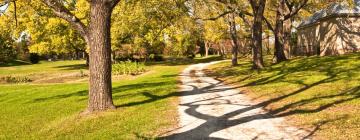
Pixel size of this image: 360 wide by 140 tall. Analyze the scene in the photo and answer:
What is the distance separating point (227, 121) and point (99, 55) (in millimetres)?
4844

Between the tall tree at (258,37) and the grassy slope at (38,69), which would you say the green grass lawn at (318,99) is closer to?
the tall tree at (258,37)

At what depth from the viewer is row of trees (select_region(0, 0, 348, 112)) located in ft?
44.6

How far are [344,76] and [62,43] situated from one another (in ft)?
151

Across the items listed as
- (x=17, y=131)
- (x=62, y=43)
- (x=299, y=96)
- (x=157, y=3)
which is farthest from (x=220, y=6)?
(x=62, y=43)

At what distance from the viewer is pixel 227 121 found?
11.1 meters

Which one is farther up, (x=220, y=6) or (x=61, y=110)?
(x=220, y=6)

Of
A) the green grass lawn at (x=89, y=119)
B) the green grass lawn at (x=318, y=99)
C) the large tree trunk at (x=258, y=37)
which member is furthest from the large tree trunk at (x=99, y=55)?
the large tree trunk at (x=258, y=37)

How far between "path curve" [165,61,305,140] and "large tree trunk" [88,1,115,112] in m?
2.60

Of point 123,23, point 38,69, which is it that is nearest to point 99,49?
point 123,23

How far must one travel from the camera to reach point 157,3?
2561cm

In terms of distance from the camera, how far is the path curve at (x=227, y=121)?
946 cm

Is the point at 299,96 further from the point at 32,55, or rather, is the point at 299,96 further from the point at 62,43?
the point at 32,55

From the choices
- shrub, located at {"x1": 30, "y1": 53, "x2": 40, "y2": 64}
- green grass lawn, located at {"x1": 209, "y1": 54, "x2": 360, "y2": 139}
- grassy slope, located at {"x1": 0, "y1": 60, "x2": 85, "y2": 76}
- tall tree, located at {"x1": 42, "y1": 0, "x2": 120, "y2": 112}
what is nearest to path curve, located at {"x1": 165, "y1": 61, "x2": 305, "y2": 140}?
green grass lawn, located at {"x1": 209, "y1": 54, "x2": 360, "y2": 139}

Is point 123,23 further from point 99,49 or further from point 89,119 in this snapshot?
point 89,119
